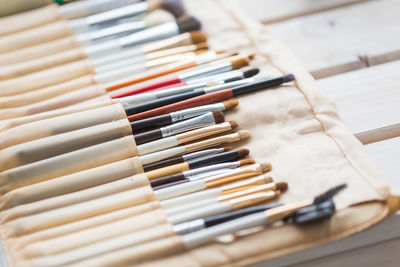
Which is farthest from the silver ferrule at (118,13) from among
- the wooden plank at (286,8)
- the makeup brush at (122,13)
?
the wooden plank at (286,8)

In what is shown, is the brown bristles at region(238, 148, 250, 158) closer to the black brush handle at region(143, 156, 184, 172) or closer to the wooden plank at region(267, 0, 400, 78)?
the black brush handle at region(143, 156, 184, 172)

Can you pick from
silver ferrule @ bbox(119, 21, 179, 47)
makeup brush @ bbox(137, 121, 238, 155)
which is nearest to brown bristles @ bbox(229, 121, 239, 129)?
makeup brush @ bbox(137, 121, 238, 155)

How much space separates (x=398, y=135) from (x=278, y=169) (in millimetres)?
190

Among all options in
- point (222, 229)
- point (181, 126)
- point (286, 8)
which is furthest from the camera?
point (286, 8)

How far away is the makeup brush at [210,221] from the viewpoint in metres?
0.56

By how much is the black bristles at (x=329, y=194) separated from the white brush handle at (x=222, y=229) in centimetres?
6

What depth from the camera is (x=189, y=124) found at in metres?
0.66

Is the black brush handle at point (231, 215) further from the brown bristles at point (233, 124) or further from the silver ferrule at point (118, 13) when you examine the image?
the silver ferrule at point (118, 13)

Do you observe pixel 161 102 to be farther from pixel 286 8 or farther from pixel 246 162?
pixel 286 8

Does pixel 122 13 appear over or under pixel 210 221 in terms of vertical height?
over

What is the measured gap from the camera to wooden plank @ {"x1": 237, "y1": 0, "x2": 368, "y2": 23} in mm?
939

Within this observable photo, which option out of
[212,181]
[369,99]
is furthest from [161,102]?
[369,99]

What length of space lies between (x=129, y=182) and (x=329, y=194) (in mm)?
214

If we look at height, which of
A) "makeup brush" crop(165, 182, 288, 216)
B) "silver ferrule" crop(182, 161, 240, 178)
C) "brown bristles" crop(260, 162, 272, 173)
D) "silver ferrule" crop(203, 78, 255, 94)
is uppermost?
"silver ferrule" crop(203, 78, 255, 94)
